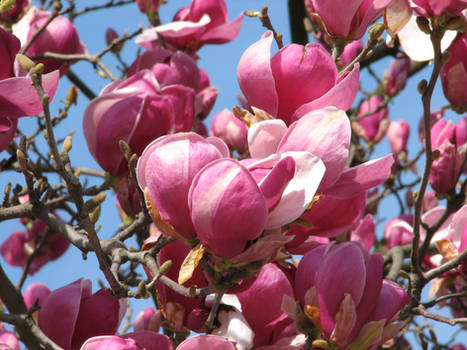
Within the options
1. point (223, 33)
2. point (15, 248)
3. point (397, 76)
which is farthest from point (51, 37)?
point (397, 76)

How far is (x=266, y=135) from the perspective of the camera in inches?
27.4

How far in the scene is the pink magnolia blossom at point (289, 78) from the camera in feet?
2.41

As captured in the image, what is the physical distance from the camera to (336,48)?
87 centimetres

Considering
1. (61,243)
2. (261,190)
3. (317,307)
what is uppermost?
(261,190)

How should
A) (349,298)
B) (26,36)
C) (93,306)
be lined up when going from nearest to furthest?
(349,298), (93,306), (26,36)

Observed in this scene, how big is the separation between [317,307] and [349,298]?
1.8 inches

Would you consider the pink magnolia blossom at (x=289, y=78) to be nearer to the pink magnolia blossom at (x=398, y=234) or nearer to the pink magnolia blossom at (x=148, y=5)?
the pink magnolia blossom at (x=148, y=5)

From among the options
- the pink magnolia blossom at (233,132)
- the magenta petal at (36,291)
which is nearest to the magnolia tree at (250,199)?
the magenta petal at (36,291)

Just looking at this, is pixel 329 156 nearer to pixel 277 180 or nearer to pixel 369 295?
pixel 277 180

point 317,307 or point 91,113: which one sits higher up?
point 91,113

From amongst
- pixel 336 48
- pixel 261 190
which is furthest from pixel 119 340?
pixel 336 48

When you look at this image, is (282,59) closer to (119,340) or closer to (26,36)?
(119,340)

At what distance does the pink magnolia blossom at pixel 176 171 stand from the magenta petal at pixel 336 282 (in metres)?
0.18

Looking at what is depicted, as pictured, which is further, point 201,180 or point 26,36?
point 26,36
